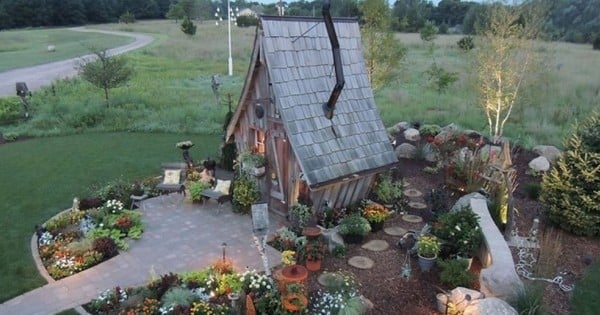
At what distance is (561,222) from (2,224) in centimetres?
1487

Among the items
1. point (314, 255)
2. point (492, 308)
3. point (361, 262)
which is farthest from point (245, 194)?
point (492, 308)

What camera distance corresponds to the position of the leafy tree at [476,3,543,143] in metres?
17.6

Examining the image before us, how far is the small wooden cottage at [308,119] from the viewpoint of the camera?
439 inches

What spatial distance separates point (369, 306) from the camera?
8.45 meters

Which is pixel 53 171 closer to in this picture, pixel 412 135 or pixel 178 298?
pixel 178 298

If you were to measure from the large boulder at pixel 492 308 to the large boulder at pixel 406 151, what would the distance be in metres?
10.1

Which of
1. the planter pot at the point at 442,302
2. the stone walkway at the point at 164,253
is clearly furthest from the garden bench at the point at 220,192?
the planter pot at the point at 442,302

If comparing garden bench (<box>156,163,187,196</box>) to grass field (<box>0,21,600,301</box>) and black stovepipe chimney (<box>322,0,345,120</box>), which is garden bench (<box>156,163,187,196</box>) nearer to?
grass field (<box>0,21,600,301</box>)

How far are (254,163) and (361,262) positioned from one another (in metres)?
4.15

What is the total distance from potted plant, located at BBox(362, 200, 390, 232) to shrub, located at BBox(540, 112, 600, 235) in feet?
14.2

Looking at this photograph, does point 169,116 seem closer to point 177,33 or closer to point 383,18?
point 383,18

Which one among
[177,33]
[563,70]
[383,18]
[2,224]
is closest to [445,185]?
[383,18]

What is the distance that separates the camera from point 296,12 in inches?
2511

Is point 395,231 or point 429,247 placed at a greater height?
point 429,247
